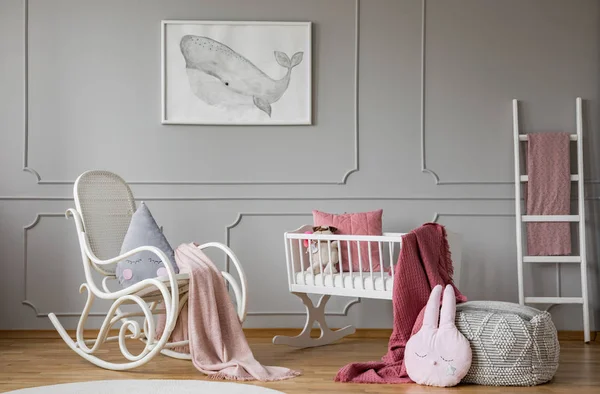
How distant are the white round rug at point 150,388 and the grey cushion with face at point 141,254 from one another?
1.88ft

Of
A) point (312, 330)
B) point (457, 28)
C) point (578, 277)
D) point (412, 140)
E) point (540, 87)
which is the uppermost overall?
point (457, 28)

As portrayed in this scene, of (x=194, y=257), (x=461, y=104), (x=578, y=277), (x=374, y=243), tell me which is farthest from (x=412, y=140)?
(x=194, y=257)

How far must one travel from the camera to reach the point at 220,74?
162 inches

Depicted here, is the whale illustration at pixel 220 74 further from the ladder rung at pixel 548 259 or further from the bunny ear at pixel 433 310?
the ladder rung at pixel 548 259

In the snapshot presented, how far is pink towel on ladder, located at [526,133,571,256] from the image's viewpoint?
4.08 metres

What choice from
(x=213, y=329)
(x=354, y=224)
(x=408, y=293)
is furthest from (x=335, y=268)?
(x=213, y=329)

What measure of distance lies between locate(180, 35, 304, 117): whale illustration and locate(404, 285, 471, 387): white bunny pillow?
5.84 ft

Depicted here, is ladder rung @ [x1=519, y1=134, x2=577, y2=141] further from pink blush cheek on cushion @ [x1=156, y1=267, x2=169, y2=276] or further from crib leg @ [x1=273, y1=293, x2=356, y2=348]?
pink blush cheek on cushion @ [x1=156, y1=267, x2=169, y2=276]

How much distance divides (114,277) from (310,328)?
106 cm

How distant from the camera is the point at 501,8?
4.17m

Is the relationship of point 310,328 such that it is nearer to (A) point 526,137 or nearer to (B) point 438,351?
(B) point 438,351

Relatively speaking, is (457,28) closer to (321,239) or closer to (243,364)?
(321,239)

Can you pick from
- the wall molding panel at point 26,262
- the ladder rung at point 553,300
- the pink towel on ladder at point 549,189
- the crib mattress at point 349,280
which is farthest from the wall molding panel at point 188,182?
the ladder rung at point 553,300

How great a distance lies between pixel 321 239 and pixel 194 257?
64cm
